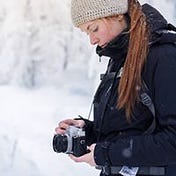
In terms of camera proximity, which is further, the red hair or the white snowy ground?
the white snowy ground

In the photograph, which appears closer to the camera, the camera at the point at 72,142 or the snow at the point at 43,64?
the camera at the point at 72,142

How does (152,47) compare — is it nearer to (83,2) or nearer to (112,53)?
(112,53)

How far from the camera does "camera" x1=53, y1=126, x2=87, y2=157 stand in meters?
1.36

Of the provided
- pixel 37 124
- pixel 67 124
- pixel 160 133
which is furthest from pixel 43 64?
pixel 160 133

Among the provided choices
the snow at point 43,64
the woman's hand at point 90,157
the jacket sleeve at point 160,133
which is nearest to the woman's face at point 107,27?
the jacket sleeve at point 160,133

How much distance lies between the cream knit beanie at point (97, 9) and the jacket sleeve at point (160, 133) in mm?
145

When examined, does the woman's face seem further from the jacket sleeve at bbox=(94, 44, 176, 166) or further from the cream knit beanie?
the jacket sleeve at bbox=(94, 44, 176, 166)

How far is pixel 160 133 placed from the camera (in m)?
1.20

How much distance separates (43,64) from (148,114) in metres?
2.58

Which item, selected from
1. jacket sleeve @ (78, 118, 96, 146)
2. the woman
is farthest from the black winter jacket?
jacket sleeve @ (78, 118, 96, 146)

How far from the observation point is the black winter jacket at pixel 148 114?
46.6 inches

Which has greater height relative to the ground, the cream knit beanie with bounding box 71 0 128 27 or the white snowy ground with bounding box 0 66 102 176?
the cream knit beanie with bounding box 71 0 128 27

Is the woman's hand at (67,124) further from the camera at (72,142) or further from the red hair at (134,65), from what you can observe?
the red hair at (134,65)

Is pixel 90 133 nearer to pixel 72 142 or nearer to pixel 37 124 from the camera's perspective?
pixel 72 142
